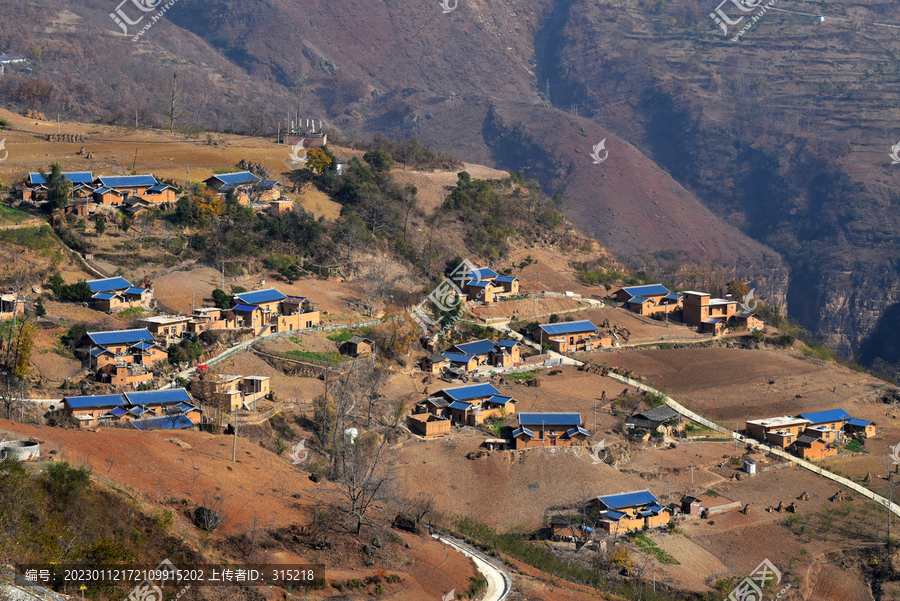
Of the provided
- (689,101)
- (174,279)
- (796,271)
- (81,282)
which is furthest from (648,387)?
(689,101)

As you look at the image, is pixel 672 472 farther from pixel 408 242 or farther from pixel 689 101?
pixel 689 101

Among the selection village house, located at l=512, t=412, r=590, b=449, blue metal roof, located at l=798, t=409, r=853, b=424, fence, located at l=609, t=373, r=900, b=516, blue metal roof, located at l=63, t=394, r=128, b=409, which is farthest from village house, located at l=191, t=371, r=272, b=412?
blue metal roof, located at l=798, t=409, r=853, b=424

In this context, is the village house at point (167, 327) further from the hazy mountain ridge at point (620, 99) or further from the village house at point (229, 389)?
the hazy mountain ridge at point (620, 99)

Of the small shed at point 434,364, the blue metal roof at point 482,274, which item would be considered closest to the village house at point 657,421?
the small shed at point 434,364

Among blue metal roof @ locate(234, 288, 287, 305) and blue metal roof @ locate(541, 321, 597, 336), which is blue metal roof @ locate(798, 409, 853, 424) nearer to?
blue metal roof @ locate(541, 321, 597, 336)

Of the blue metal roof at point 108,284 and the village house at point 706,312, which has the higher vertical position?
the blue metal roof at point 108,284

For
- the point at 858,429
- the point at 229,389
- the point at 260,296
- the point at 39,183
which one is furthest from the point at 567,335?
the point at 39,183
